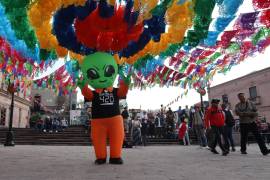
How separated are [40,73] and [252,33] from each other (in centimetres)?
666

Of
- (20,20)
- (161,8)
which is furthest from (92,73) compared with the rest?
(161,8)

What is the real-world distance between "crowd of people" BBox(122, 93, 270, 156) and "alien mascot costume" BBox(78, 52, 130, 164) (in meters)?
3.48

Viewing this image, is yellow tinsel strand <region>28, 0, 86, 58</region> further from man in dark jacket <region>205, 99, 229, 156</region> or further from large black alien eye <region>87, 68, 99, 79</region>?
man in dark jacket <region>205, 99, 229, 156</region>

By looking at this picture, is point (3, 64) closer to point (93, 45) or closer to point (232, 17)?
point (93, 45)

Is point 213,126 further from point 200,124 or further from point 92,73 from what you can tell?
point 92,73

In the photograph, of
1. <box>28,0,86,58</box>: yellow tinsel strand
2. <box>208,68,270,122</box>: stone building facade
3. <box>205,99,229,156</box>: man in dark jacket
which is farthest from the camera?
<box>208,68,270,122</box>: stone building facade

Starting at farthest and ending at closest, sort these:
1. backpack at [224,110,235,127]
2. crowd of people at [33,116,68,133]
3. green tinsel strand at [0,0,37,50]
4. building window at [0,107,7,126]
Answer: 1. building window at [0,107,7,126]
2. crowd of people at [33,116,68,133]
3. backpack at [224,110,235,127]
4. green tinsel strand at [0,0,37,50]

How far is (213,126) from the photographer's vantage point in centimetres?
866

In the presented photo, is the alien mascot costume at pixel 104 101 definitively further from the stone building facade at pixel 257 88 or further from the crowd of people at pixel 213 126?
the stone building facade at pixel 257 88

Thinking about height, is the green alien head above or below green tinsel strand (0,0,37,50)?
below

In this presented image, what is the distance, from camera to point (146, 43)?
6.64 meters

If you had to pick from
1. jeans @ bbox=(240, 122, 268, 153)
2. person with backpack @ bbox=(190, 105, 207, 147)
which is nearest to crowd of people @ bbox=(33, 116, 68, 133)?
person with backpack @ bbox=(190, 105, 207, 147)

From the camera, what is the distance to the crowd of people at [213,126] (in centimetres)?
818

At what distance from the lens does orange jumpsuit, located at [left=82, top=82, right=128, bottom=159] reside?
6.07 m
